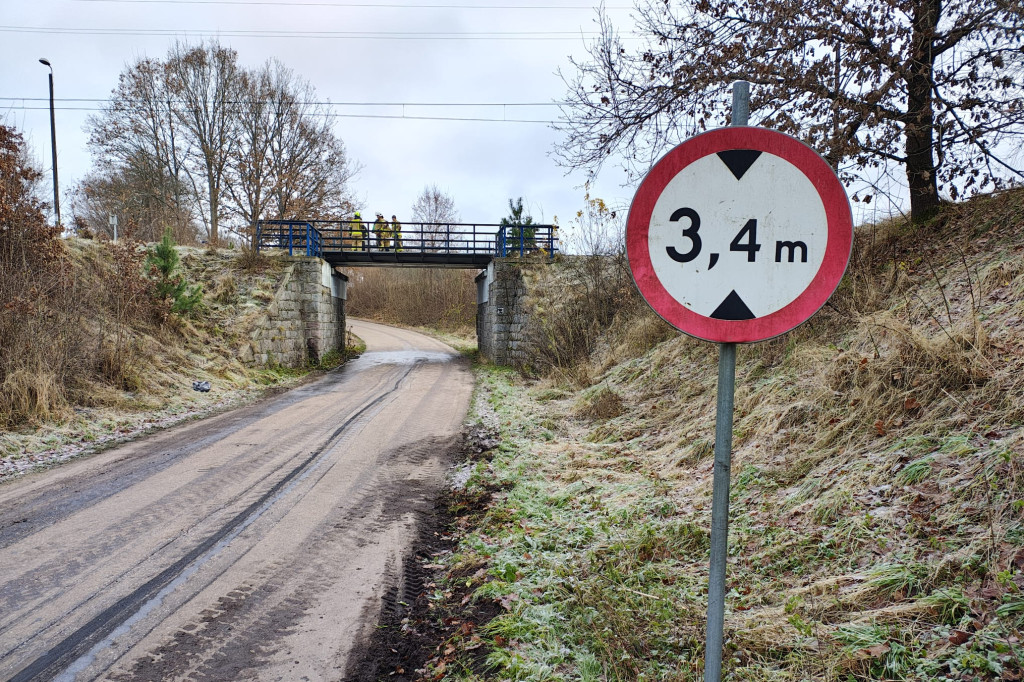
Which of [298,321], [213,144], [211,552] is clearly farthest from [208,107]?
[211,552]

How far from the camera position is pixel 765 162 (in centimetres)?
169

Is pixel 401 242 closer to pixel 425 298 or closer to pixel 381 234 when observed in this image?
pixel 381 234

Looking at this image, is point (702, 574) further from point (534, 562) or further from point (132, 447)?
point (132, 447)

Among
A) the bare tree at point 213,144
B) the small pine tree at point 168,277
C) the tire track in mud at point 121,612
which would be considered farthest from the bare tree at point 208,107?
the tire track in mud at point 121,612

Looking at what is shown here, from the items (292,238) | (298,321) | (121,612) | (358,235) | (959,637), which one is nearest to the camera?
(959,637)

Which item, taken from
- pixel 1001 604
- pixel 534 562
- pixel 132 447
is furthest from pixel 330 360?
pixel 1001 604

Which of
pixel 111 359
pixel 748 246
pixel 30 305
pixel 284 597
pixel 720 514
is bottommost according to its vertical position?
pixel 284 597

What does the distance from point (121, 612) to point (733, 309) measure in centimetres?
403

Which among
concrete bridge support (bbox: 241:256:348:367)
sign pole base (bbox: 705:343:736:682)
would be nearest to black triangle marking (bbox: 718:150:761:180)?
sign pole base (bbox: 705:343:736:682)

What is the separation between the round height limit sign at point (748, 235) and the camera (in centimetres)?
168

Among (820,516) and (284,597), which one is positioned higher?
(820,516)

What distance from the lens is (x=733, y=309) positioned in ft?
5.60

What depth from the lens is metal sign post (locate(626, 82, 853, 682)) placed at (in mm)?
1680

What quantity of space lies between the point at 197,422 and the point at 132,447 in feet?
6.31
